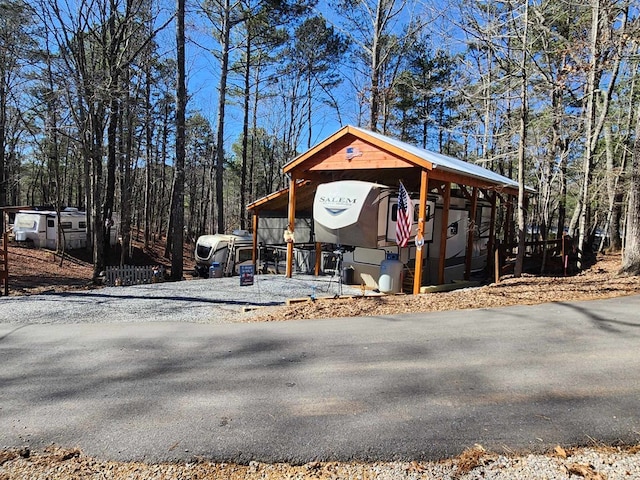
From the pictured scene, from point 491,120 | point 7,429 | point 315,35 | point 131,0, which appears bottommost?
point 7,429

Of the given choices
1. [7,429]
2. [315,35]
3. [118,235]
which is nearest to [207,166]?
[118,235]

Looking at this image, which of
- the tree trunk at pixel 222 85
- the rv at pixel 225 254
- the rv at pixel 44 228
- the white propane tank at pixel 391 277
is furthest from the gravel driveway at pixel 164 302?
the rv at pixel 44 228

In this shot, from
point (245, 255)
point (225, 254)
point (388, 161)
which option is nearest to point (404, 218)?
point (388, 161)

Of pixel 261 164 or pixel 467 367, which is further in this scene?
pixel 261 164

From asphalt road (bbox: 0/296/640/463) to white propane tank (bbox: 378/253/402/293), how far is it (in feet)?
13.0

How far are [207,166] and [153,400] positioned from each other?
3631 cm

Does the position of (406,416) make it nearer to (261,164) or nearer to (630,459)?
(630,459)

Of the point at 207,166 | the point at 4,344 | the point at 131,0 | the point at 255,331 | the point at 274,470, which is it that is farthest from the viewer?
the point at 207,166

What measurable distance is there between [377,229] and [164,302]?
4.95 meters

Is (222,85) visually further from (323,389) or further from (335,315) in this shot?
(323,389)

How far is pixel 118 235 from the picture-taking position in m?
26.0

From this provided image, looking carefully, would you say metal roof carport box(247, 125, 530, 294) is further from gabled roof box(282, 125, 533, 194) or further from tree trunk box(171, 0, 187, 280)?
tree trunk box(171, 0, 187, 280)

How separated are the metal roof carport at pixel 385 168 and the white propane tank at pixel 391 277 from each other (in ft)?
1.67

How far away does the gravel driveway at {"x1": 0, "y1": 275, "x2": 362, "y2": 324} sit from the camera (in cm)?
704
